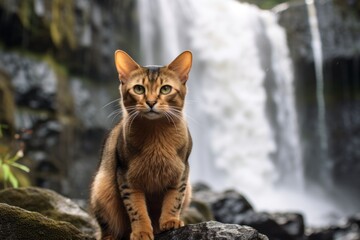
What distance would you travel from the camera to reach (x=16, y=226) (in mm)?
2785

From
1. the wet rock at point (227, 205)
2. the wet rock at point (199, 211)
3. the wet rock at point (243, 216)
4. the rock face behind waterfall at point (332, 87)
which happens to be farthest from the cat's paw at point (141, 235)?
the rock face behind waterfall at point (332, 87)

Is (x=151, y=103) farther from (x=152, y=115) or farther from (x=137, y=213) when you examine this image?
(x=137, y=213)

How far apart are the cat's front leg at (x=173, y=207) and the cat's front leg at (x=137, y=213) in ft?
0.35

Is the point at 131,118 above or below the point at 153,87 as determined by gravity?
below

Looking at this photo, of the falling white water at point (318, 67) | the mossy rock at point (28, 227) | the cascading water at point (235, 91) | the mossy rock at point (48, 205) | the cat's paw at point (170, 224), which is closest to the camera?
the mossy rock at point (28, 227)

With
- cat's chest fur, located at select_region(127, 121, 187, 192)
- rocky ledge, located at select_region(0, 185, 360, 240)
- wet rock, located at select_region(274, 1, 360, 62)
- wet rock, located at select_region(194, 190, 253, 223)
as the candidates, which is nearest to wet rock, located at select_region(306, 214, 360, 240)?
wet rock, located at select_region(194, 190, 253, 223)

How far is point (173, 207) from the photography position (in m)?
3.03

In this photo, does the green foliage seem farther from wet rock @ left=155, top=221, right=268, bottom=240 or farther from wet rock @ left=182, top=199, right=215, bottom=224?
wet rock @ left=155, top=221, right=268, bottom=240

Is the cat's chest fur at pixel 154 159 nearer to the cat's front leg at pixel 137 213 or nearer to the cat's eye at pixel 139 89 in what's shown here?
the cat's front leg at pixel 137 213

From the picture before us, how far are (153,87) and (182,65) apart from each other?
335mm

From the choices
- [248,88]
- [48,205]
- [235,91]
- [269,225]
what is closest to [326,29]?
[248,88]

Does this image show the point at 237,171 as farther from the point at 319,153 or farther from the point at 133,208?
the point at 133,208

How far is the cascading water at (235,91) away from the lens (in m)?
18.9

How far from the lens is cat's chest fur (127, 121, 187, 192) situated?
2.98 m
